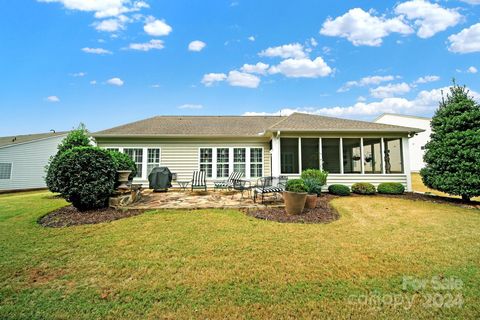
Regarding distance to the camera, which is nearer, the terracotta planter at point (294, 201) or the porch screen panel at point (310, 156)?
the terracotta planter at point (294, 201)

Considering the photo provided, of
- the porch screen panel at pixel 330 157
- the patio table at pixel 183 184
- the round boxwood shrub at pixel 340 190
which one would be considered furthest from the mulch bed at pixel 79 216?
the porch screen panel at pixel 330 157

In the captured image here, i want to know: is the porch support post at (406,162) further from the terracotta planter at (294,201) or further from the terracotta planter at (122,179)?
the terracotta planter at (122,179)

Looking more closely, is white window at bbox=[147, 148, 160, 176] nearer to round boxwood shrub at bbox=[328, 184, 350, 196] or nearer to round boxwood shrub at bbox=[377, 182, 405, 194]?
round boxwood shrub at bbox=[328, 184, 350, 196]

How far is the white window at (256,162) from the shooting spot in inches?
464

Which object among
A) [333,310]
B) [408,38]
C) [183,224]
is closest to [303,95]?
[408,38]

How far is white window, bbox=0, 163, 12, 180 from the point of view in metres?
15.3

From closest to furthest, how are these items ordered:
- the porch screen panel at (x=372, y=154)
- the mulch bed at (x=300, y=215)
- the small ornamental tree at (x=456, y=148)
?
the mulch bed at (x=300, y=215)
the small ornamental tree at (x=456, y=148)
the porch screen panel at (x=372, y=154)

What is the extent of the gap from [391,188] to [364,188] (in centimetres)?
126

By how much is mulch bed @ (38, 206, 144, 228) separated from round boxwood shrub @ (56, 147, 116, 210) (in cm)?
32

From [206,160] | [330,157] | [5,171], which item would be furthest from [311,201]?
[5,171]

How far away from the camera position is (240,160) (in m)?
11.8

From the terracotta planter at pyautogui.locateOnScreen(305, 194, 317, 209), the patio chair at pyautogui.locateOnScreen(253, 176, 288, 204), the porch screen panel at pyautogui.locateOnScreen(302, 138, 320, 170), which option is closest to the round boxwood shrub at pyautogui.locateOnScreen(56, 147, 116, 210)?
the patio chair at pyautogui.locateOnScreen(253, 176, 288, 204)

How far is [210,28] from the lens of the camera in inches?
556

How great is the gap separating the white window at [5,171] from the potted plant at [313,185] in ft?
69.9
